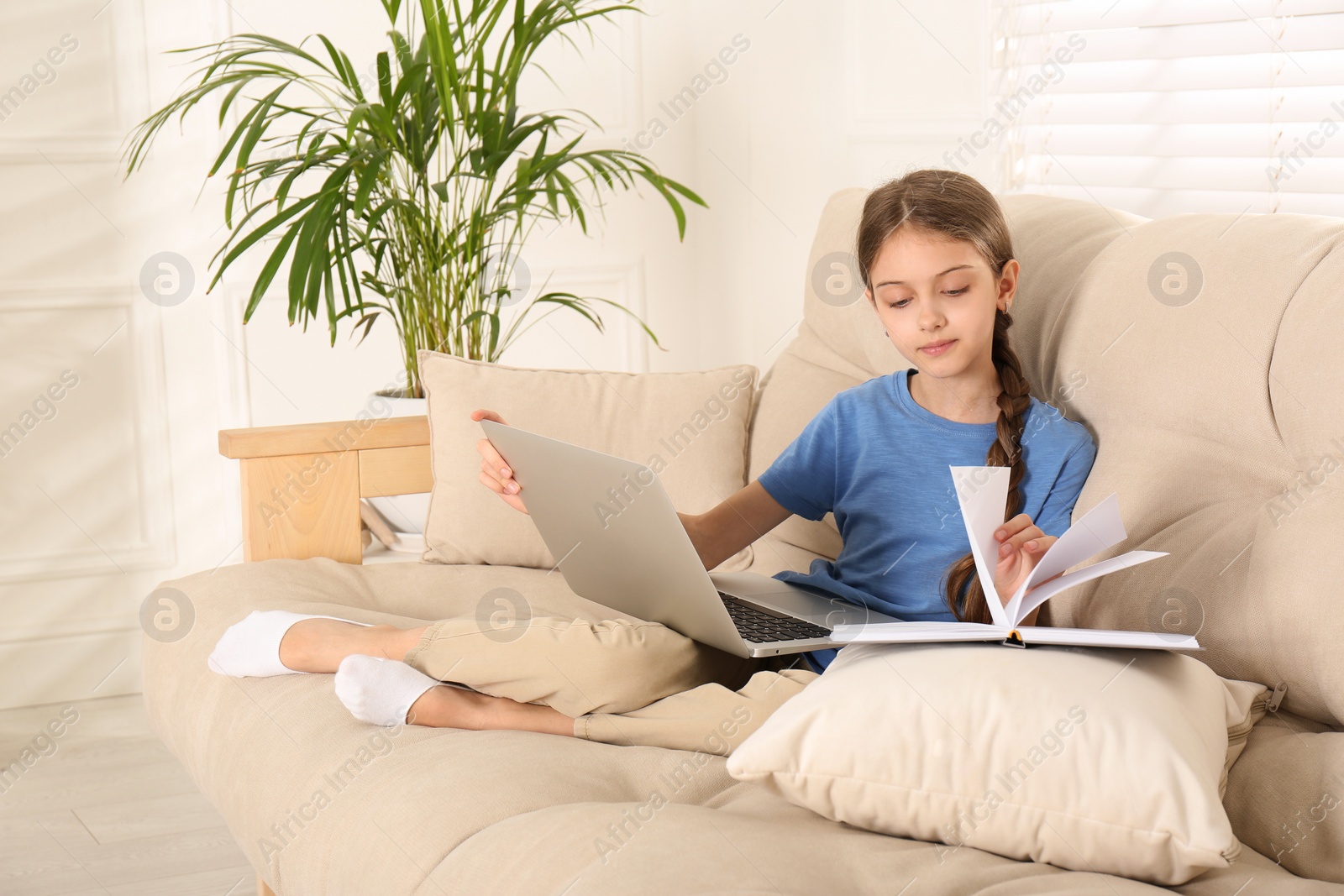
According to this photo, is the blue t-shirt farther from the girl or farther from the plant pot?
the plant pot

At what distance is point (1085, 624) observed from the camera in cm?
126

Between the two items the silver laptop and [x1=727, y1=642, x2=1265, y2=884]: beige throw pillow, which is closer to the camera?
[x1=727, y1=642, x2=1265, y2=884]: beige throw pillow

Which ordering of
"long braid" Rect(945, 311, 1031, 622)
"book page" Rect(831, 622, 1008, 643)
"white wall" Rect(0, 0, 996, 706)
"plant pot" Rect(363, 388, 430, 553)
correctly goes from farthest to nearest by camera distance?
1. "white wall" Rect(0, 0, 996, 706)
2. "plant pot" Rect(363, 388, 430, 553)
3. "long braid" Rect(945, 311, 1031, 622)
4. "book page" Rect(831, 622, 1008, 643)

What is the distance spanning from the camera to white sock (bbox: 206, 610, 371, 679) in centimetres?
140

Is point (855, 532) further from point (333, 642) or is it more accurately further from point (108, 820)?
point (108, 820)

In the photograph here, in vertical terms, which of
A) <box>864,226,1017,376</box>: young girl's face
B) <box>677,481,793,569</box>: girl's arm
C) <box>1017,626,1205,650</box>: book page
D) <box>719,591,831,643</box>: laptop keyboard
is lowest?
A: <box>719,591,831,643</box>: laptop keyboard

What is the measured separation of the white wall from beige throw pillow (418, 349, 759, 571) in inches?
36.4

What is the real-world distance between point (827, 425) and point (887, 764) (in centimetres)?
68

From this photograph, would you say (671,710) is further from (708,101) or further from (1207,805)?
(708,101)

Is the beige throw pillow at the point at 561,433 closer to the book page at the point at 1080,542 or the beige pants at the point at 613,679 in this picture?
the beige pants at the point at 613,679

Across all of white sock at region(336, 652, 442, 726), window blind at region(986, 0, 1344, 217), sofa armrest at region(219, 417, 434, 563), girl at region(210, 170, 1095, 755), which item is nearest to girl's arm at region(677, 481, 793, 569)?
girl at region(210, 170, 1095, 755)

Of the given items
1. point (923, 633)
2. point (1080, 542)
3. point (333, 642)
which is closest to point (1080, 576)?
point (1080, 542)

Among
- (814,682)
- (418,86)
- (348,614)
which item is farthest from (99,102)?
(814,682)

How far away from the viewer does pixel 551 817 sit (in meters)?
0.97
